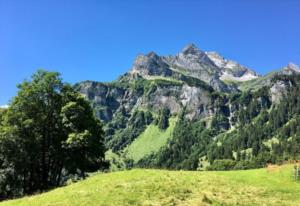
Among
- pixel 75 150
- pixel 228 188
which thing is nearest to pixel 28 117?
pixel 75 150

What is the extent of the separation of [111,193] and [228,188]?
38.1ft

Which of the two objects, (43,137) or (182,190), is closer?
(182,190)

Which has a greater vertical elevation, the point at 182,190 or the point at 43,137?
the point at 43,137

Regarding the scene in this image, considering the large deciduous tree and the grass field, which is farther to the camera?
the large deciduous tree

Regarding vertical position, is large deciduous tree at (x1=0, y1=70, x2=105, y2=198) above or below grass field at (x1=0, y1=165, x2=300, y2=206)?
above

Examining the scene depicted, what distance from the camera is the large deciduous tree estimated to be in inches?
2402

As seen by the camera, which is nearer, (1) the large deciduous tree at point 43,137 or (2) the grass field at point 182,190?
(2) the grass field at point 182,190

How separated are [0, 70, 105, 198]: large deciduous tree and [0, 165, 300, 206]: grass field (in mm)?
18988

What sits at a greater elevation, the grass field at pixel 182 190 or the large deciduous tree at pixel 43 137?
the large deciduous tree at pixel 43 137

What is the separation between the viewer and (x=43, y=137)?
64.1 meters

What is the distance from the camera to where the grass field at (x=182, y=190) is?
3500 centimetres

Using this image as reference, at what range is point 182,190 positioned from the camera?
37.9m

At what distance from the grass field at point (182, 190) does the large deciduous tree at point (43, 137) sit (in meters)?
19.0

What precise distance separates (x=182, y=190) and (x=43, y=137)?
3359cm
